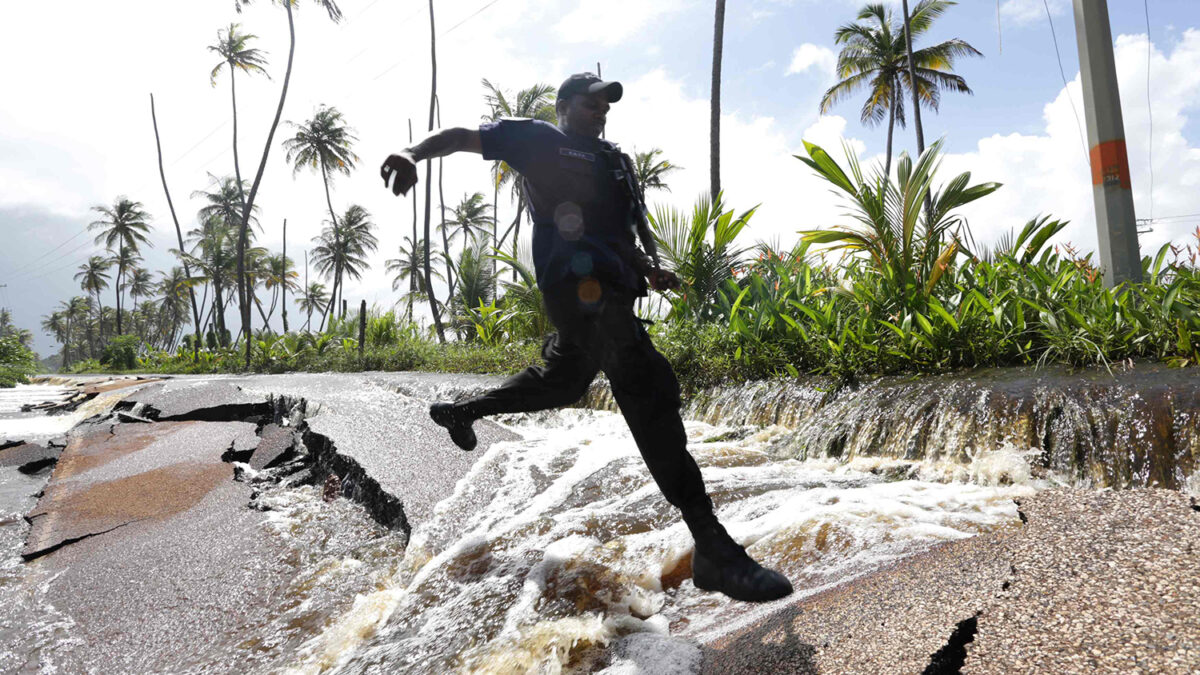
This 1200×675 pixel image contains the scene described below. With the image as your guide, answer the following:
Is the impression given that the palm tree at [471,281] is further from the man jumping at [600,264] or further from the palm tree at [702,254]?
the man jumping at [600,264]

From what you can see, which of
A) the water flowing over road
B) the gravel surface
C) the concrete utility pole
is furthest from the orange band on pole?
the gravel surface

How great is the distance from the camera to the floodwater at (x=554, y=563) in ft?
5.90

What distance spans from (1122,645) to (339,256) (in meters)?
46.9

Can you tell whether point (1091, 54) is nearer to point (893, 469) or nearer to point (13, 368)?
point (893, 469)

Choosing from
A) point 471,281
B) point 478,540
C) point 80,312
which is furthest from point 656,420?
point 80,312

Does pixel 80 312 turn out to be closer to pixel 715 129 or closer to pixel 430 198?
pixel 430 198

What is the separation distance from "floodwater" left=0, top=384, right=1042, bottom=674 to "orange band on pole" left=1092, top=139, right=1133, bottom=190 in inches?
92.5

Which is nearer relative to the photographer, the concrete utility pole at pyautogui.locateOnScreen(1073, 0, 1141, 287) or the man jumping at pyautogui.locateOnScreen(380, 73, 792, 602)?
the man jumping at pyautogui.locateOnScreen(380, 73, 792, 602)

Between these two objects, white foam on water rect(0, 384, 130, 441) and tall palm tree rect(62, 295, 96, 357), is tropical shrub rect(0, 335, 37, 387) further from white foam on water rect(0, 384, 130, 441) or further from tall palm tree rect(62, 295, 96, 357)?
tall palm tree rect(62, 295, 96, 357)

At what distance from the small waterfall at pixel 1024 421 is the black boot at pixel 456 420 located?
247 centimetres

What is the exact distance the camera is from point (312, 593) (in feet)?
8.02

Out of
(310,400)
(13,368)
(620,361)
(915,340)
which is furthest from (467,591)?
(13,368)

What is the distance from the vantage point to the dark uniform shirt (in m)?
1.77

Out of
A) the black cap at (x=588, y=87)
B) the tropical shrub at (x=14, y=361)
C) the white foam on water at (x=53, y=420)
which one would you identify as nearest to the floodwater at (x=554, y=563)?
the black cap at (x=588, y=87)
